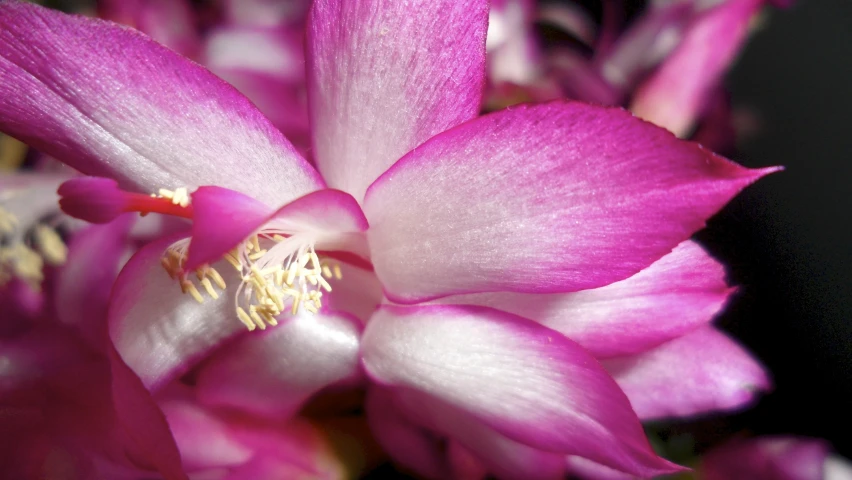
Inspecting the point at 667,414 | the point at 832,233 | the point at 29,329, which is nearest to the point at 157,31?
the point at 29,329

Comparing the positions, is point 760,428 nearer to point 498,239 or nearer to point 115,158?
point 498,239

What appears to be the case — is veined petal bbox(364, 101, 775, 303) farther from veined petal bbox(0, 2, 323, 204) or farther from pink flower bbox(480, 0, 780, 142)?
pink flower bbox(480, 0, 780, 142)

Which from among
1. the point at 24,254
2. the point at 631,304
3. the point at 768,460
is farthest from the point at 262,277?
the point at 768,460

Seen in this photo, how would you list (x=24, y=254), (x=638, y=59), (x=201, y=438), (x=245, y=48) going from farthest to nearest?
(x=638, y=59)
(x=245, y=48)
(x=24, y=254)
(x=201, y=438)

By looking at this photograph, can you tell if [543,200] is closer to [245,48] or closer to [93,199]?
[93,199]

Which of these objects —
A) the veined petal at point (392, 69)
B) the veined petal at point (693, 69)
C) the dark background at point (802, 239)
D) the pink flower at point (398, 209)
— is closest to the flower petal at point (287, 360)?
the pink flower at point (398, 209)

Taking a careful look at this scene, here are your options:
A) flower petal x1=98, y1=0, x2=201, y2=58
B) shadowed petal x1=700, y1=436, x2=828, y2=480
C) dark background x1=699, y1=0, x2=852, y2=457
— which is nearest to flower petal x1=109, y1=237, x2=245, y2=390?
flower petal x1=98, y1=0, x2=201, y2=58

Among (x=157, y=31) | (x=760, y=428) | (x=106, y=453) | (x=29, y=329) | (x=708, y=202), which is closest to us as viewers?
(x=708, y=202)
